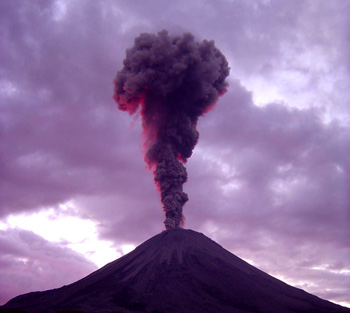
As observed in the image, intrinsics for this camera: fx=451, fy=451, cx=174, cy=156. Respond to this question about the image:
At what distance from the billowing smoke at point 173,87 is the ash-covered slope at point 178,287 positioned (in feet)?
62.6

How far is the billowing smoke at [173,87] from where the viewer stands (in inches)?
3620

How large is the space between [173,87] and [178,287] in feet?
150

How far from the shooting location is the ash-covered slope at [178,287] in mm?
60500

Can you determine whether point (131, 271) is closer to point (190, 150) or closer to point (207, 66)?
point (190, 150)

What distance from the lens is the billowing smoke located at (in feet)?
302

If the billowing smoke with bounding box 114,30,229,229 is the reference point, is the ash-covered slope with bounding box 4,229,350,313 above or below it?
below

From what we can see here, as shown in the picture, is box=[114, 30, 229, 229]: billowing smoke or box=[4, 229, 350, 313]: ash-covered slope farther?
box=[114, 30, 229, 229]: billowing smoke

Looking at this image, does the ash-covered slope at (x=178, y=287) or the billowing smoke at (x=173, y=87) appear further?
the billowing smoke at (x=173, y=87)

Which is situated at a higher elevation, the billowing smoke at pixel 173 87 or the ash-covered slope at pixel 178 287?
the billowing smoke at pixel 173 87

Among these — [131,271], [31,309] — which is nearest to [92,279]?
[131,271]

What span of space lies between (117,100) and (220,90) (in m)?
23.2

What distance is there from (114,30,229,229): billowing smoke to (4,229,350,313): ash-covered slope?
62.6 feet

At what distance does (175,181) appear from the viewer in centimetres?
8525

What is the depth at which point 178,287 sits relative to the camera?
2552 inches
